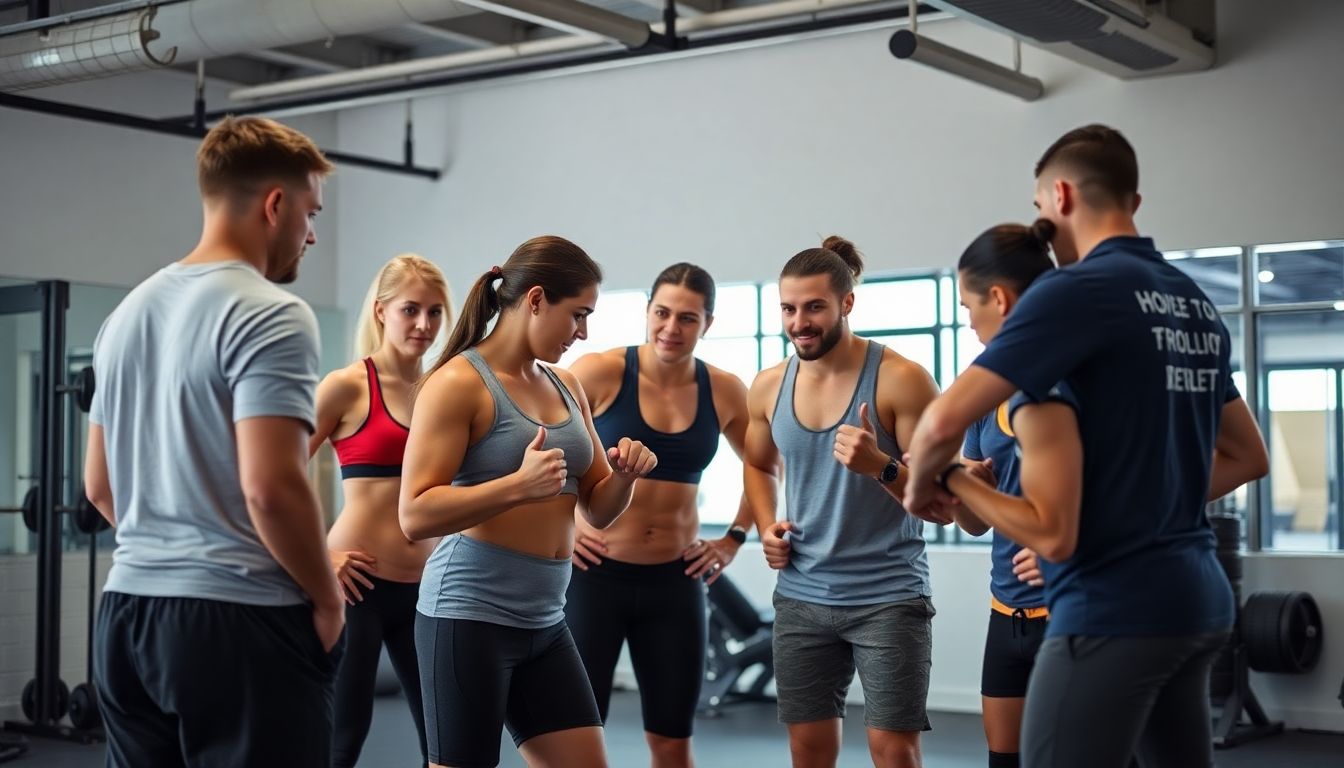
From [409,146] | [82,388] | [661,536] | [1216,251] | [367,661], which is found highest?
[409,146]

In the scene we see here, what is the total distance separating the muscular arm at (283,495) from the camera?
2145 mm

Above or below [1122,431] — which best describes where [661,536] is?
below

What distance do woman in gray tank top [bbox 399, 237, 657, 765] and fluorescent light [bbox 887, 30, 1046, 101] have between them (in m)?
3.50

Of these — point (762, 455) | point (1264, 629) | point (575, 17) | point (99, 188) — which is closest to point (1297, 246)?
point (1264, 629)

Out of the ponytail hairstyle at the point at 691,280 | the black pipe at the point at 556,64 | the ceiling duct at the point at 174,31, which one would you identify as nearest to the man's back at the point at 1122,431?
the ponytail hairstyle at the point at 691,280

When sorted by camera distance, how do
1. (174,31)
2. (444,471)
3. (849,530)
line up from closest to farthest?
(444,471) < (849,530) < (174,31)

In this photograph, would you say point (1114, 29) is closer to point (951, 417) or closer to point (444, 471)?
point (444, 471)

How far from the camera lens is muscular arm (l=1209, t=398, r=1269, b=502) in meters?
2.62

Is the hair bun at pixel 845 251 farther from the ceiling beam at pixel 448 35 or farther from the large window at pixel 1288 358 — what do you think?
the ceiling beam at pixel 448 35

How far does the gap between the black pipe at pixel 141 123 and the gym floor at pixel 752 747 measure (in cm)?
284

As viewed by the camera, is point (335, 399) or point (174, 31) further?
point (174, 31)

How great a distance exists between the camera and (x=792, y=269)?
12.4 feet

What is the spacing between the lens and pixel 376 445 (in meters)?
3.97

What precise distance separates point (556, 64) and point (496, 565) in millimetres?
4985
